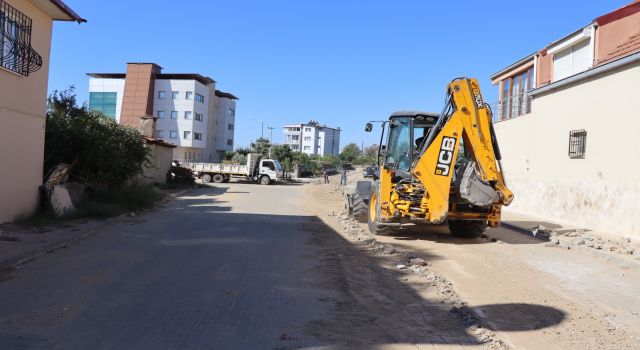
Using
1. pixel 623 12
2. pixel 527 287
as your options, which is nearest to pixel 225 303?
pixel 527 287

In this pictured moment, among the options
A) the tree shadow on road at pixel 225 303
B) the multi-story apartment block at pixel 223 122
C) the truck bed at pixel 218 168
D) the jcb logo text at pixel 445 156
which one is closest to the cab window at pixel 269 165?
the truck bed at pixel 218 168

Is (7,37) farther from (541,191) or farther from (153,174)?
(153,174)

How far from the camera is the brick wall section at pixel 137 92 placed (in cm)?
6756

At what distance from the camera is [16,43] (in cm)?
1111

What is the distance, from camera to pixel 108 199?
15.9m

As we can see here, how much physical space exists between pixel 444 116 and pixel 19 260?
8.56 m

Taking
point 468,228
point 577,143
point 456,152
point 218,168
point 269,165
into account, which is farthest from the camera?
point 269,165

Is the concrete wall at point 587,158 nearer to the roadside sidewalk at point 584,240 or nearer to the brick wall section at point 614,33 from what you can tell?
the roadside sidewalk at point 584,240

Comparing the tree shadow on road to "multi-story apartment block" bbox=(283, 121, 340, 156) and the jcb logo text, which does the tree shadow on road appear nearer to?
the jcb logo text

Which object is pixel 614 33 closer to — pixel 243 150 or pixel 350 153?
pixel 243 150

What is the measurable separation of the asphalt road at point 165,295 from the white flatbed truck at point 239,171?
31976 millimetres

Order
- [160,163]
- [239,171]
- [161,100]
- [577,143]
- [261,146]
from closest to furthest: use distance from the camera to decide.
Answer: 1. [577,143]
2. [160,163]
3. [239,171]
4. [161,100]
5. [261,146]

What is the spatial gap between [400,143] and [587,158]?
5708mm

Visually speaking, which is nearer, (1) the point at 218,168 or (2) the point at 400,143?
(2) the point at 400,143
